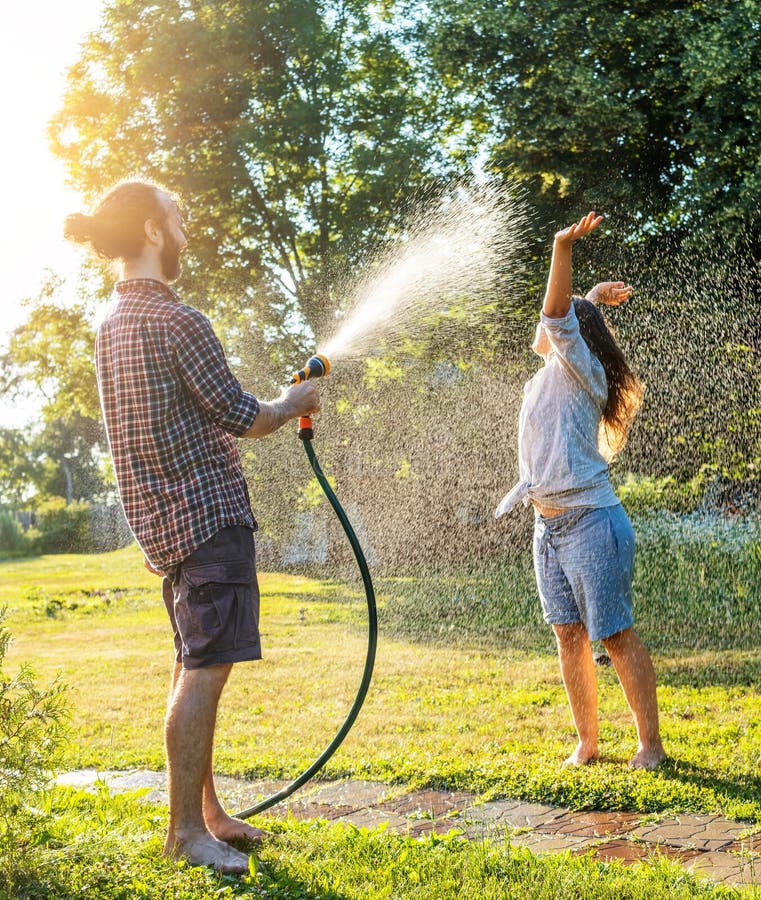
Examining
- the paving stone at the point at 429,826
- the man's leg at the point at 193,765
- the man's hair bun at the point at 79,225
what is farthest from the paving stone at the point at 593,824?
the man's hair bun at the point at 79,225

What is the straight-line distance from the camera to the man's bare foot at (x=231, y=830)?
285cm

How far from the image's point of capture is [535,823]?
9.74 feet

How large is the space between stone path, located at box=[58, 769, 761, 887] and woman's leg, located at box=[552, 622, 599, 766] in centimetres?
50

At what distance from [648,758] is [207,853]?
1684 mm

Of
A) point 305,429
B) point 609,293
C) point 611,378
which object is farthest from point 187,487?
point 609,293

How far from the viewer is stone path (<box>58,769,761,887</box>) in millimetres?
2627

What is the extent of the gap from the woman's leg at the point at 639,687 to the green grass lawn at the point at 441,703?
99 millimetres

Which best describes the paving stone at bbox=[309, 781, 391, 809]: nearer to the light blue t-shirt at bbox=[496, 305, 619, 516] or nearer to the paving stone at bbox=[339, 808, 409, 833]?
the paving stone at bbox=[339, 808, 409, 833]

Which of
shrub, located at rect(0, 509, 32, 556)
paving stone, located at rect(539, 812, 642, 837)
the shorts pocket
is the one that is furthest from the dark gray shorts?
shrub, located at rect(0, 509, 32, 556)

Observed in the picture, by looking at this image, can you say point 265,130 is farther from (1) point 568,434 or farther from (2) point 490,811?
(2) point 490,811

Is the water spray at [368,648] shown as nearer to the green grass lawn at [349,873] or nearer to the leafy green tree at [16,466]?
the green grass lawn at [349,873]

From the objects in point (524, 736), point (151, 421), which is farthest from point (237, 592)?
point (524, 736)

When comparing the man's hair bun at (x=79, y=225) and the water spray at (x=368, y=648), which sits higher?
the man's hair bun at (x=79, y=225)

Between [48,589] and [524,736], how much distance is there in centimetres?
1158
